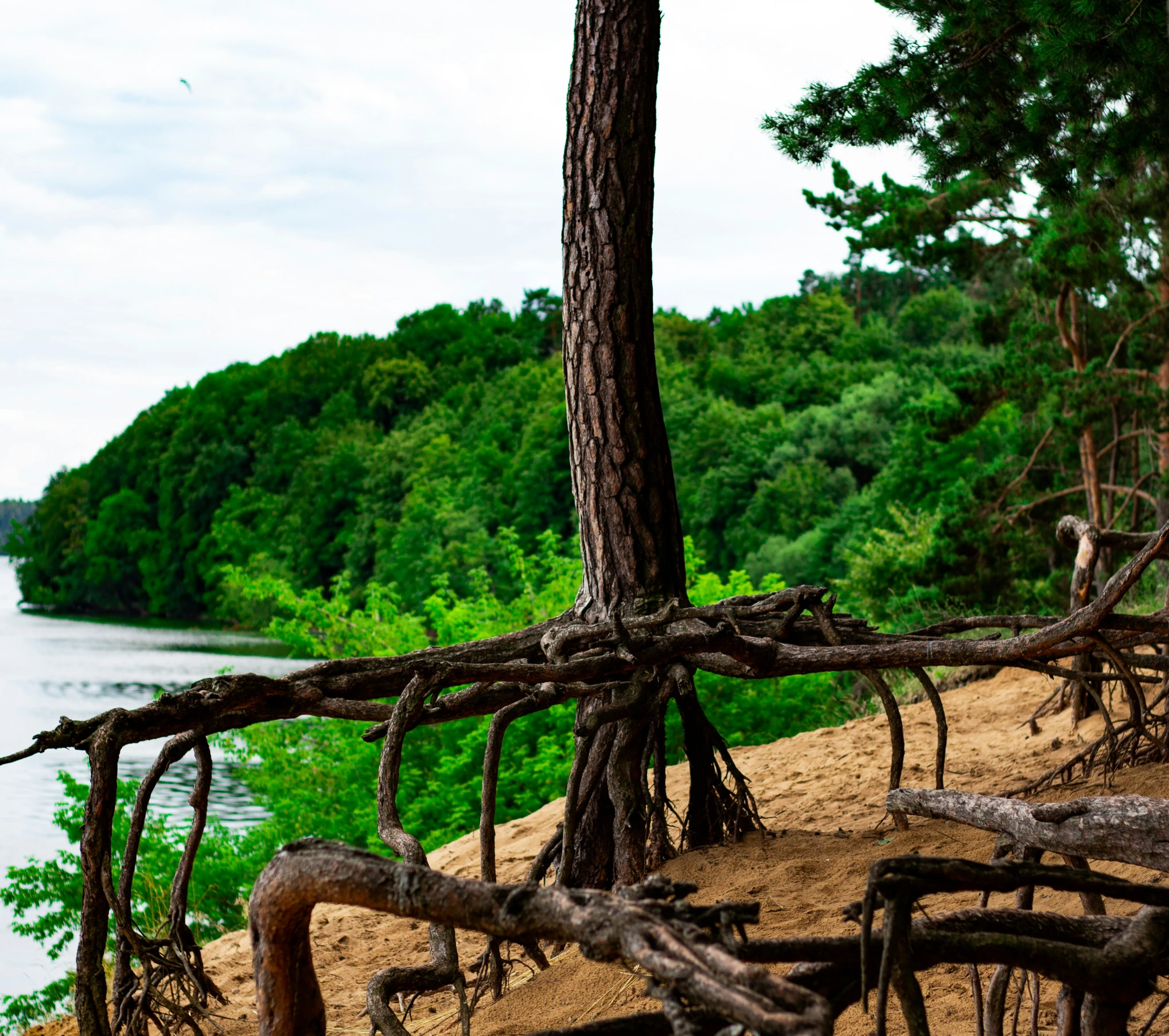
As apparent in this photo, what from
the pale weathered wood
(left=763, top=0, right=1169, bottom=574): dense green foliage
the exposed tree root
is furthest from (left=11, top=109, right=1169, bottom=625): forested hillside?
the pale weathered wood

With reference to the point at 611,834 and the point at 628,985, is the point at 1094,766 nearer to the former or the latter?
the point at 611,834

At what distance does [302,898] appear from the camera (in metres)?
1.84

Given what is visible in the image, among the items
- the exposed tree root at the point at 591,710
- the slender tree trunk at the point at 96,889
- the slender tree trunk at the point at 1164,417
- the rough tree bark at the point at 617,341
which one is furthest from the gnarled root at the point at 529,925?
the slender tree trunk at the point at 1164,417

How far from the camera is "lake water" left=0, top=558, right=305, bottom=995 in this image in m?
15.7

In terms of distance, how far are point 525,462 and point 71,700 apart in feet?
85.0

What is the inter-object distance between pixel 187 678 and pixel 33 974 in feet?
66.0

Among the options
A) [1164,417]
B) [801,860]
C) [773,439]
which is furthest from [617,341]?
[773,439]

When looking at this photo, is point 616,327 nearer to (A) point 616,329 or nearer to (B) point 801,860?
(A) point 616,329

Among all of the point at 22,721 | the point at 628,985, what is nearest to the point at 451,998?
the point at 628,985

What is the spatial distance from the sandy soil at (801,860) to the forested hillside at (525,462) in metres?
7.02

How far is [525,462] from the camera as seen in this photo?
50.6 meters

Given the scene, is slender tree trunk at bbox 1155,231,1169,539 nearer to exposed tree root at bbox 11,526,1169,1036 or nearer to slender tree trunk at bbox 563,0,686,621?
slender tree trunk at bbox 563,0,686,621

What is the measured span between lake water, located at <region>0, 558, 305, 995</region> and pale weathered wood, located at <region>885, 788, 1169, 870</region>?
24.4ft

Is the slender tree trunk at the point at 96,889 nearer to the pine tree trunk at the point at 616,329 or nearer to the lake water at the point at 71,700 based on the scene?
the pine tree trunk at the point at 616,329
